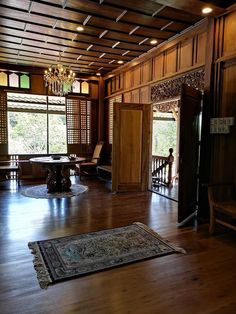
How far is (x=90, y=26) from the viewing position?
4.27m

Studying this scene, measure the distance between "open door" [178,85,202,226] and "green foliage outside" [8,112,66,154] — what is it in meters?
4.92

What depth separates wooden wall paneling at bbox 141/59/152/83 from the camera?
18.3 feet

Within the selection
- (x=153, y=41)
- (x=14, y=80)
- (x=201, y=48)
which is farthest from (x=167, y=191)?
(x=14, y=80)

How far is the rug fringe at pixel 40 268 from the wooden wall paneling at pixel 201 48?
3.69 meters

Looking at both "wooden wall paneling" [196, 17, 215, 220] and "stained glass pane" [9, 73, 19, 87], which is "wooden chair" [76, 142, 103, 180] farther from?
"wooden wall paneling" [196, 17, 215, 220]

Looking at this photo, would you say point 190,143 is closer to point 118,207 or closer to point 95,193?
point 118,207

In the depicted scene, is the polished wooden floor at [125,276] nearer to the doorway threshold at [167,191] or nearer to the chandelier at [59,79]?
the doorway threshold at [167,191]

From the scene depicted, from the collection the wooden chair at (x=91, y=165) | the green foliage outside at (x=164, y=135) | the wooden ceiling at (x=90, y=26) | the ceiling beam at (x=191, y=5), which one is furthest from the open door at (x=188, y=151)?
the green foliage outside at (x=164, y=135)

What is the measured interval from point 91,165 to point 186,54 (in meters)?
3.94

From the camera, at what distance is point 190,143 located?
3.65 meters

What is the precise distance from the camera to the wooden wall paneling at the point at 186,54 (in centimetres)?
436

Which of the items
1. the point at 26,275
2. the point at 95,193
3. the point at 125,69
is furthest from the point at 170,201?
the point at 125,69

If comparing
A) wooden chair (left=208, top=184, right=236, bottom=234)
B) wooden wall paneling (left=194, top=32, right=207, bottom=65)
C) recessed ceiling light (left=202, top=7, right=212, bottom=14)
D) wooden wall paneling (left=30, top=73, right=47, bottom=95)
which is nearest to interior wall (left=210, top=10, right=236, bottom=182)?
wooden chair (left=208, top=184, right=236, bottom=234)

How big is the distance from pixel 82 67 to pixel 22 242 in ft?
17.4
